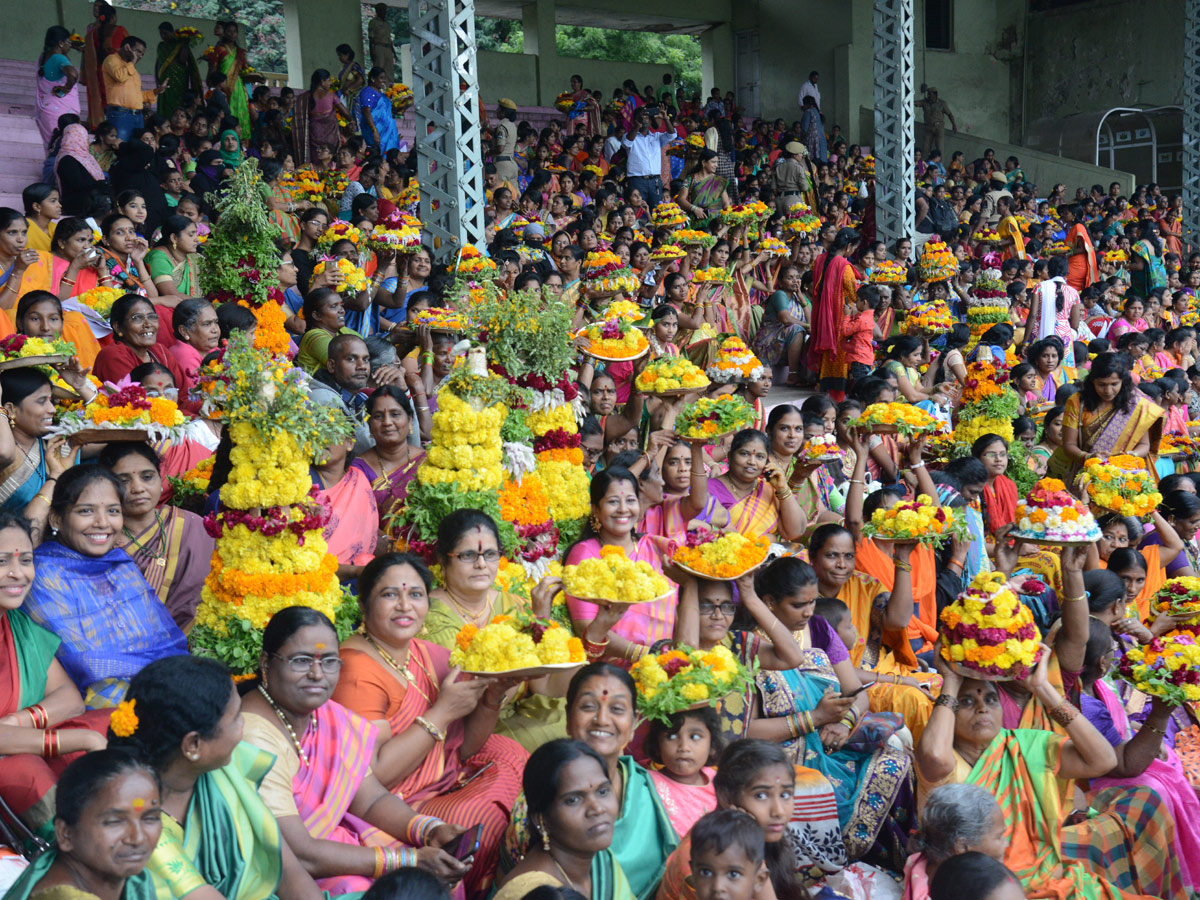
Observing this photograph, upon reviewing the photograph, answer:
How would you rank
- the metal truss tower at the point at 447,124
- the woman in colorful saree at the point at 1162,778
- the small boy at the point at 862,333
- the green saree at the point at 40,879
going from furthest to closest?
the small boy at the point at 862,333
the metal truss tower at the point at 447,124
the woman in colorful saree at the point at 1162,778
the green saree at the point at 40,879

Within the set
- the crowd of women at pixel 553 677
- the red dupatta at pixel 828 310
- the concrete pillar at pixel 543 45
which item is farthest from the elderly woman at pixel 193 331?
the concrete pillar at pixel 543 45

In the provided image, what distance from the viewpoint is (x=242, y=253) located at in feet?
26.4

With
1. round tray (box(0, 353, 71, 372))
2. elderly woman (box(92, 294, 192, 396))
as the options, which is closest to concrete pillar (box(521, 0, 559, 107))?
elderly woman (box(92, 294, 192, 396))

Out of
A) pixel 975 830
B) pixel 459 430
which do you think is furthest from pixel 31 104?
pixel 975 830

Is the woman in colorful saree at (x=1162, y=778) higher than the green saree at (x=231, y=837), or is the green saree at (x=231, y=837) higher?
the green saree at (x=231, y=837)

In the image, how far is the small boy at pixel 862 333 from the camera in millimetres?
11328

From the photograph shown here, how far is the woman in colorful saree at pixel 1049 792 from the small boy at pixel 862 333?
23.1 feet

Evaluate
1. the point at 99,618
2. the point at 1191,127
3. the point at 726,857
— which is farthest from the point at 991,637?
the point at 1191,127

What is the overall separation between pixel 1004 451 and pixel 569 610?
12.6 ft

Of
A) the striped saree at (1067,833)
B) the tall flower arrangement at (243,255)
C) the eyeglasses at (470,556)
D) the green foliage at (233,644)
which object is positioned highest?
the tall flower arrangement at (243,255)

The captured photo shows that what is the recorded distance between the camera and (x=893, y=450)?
7887 millimetres

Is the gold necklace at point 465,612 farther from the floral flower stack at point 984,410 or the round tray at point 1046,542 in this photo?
the floral flower stack at point 984,410

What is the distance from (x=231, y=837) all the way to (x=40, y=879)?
0.56 meters

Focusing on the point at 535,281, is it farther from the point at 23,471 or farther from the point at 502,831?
the point at 502,831
